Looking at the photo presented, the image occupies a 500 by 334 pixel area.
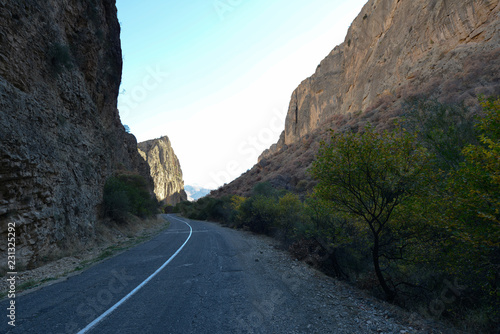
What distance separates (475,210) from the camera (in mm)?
3934

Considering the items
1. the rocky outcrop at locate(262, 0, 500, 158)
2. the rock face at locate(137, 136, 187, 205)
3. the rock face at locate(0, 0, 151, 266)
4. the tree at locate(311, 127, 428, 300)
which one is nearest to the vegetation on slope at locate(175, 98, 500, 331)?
the tree at locate(311, 127, 428, 300)

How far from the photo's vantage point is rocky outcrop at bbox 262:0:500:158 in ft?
73.9

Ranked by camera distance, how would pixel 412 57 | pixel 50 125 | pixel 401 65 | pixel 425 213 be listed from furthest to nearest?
pixel 401 65, pixel 412 57, pixel 50 125, pixel 425 213

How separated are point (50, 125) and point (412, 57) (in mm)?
39271

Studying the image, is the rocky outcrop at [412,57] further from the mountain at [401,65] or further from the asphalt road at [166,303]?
the asphalt road at [166,303]

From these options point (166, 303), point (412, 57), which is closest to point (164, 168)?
point (412, 57)

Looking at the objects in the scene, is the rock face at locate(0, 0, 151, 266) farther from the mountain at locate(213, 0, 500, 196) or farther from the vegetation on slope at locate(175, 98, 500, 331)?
the mountain at locate(213, 0, 500, 196)

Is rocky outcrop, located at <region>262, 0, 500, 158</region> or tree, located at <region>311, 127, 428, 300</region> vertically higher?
rocky outcrop, located at <region>262, 0, 500, 158</region>

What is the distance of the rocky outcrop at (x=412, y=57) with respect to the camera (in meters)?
22.5

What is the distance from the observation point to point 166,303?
466cm

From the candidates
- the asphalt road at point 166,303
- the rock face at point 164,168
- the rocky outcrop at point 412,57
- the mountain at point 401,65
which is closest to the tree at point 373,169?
the asphalt road at point 166,303

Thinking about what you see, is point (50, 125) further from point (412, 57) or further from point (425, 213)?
point (412, 57)

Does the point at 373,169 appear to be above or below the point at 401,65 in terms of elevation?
Result: below

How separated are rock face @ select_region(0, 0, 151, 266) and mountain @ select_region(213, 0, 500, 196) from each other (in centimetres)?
1740
